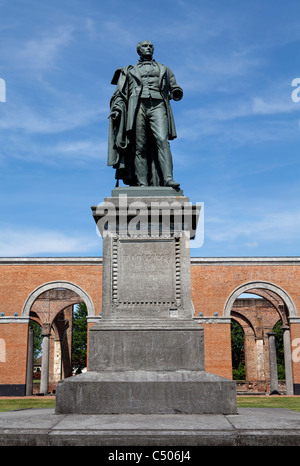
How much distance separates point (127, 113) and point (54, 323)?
1181 inches

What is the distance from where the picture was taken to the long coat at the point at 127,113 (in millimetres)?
5664

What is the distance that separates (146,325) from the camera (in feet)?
15.2

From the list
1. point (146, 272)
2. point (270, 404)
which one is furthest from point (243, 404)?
point (146, 272)

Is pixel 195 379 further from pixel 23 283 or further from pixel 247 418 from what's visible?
pixel 23 283

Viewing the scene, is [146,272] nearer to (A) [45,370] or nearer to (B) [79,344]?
(A) [45,370]

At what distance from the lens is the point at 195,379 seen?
4.26 meters

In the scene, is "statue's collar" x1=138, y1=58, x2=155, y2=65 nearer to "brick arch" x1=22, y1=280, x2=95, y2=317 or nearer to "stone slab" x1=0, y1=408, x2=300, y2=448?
"stone slab" x1=0, y1=408, x2=300, y2=448

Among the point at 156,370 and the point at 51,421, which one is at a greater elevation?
the point at 156,370

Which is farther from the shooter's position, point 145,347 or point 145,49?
point 145,49

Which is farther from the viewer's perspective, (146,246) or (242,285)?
(242,285)

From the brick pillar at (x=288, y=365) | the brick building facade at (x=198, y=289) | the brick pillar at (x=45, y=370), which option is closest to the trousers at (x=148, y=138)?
the brick building facade at (x=198, y=289)

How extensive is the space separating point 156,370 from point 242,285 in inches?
765
